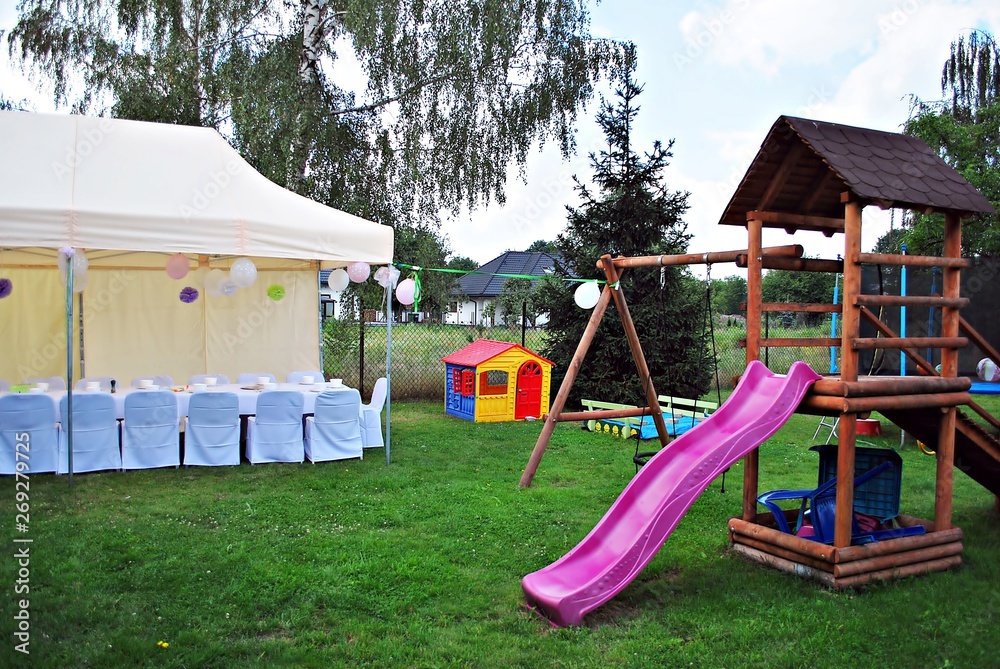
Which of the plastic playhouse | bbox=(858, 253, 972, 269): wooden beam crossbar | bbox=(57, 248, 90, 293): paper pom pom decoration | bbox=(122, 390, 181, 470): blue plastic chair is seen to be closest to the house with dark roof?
the plastic playhouse

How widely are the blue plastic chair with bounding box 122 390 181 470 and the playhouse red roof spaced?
14.7 feet

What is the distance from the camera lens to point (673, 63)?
988cm

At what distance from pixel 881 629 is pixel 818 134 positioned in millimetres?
3024

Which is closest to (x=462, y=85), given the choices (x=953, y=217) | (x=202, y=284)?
(x=202, y=284)

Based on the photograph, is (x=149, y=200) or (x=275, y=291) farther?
(x=275, y=291)

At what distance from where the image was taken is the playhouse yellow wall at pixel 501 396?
11016 millimetres

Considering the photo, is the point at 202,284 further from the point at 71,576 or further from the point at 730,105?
the point at 730,105

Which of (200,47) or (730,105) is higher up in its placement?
(200,47)

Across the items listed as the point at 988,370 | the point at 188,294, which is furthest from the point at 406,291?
the point at 988,370

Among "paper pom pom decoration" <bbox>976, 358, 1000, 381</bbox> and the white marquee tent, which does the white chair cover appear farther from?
"paper pom pom decoration" <bbox>976, 358, 1000, 381</bbox>

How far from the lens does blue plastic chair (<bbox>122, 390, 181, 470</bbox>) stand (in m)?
7.48

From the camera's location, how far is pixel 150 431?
7.57 meters

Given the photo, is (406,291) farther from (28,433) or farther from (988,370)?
(988,370)

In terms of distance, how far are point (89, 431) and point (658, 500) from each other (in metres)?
5.76
